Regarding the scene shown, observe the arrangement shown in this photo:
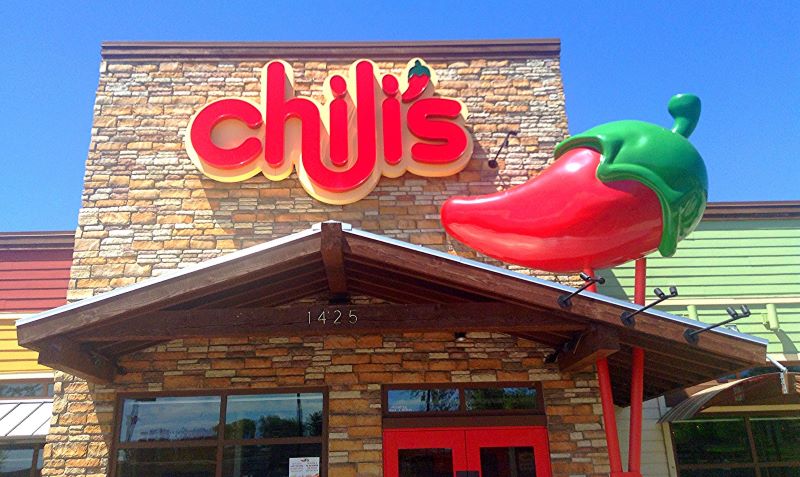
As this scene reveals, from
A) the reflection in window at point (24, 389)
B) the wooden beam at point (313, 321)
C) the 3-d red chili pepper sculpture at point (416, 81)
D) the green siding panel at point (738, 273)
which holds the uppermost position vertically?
the 3-d red chili pepper sculpture at point (416, 81)

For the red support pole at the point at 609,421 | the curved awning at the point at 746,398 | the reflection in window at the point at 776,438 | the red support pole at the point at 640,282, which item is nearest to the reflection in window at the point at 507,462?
the red support pole at the point at 609,421

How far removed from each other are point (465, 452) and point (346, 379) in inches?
64.0

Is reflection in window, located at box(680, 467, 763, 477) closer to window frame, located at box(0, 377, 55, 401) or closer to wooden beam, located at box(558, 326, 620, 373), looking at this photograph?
wooden beam, located at box(558, 326, 620, 373)

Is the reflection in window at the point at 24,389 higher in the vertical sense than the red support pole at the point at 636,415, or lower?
higher

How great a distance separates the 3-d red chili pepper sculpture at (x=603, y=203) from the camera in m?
7.23

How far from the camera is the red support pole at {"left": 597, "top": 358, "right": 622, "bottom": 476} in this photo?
654 centimetres

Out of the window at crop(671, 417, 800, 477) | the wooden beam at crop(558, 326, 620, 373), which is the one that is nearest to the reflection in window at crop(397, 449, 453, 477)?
the wooden beam at crop(558, 326, 620, 373)

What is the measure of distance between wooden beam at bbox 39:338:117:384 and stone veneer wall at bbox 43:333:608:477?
43 centimetres

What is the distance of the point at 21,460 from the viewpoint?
9.66 meters

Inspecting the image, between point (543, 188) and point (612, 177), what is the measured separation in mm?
838

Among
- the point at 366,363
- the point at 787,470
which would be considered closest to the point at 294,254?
the point at 366,363

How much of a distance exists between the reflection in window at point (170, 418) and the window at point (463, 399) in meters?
2.10

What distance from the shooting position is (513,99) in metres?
9.56

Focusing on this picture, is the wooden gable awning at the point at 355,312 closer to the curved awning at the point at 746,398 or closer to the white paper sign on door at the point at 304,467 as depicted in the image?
the curved awning at the point at 746,398
